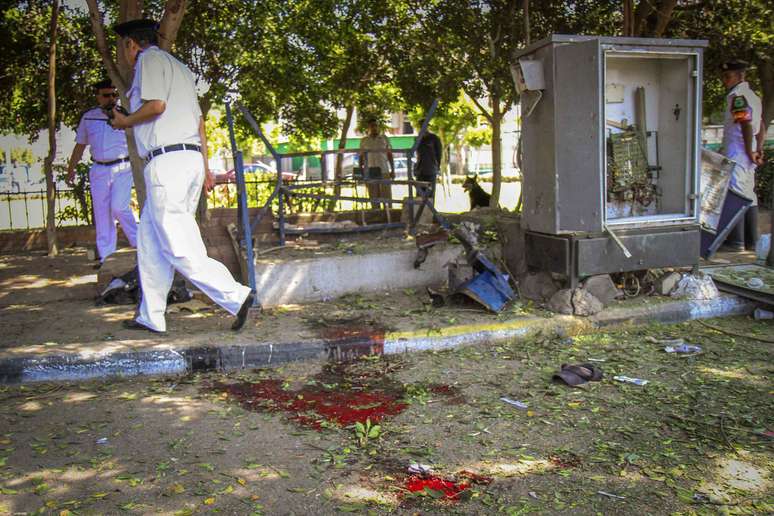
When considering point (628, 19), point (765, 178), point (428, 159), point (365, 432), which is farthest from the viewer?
point (765, 178)

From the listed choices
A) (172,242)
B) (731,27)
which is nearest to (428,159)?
(731,27)

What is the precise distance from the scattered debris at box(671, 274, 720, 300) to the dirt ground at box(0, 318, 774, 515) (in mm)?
1072

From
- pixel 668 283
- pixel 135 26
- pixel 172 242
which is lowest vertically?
pixel 668 283

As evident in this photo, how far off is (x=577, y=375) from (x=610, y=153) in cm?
303

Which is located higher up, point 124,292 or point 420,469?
point 124,292

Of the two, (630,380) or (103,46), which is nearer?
(630,380)

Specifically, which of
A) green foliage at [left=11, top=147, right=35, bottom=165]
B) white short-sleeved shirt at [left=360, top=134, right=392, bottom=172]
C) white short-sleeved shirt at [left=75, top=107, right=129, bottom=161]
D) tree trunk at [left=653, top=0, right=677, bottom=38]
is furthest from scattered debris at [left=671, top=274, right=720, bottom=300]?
green foliage at [left=11, top=147, right=35, bottom=165]

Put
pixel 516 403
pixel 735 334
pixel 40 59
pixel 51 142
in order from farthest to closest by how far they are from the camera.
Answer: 1. pixel 40 59
2. pixel 51 142
3. pixel 735 334
4. pixel 516 403

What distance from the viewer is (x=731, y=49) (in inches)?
465

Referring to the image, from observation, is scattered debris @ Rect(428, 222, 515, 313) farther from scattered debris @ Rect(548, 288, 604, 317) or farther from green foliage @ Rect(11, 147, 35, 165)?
green foliage @ Rect(11, 147, 35, 165)

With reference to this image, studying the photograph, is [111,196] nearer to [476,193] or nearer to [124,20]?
[124,20]

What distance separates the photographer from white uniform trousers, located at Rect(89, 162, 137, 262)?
25.2ft

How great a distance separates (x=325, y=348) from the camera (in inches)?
209

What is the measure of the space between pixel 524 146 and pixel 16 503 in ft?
16.6
